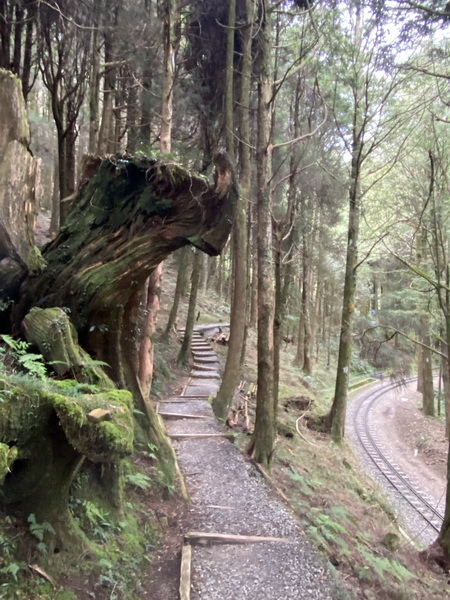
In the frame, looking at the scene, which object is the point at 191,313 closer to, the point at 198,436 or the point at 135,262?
the point at 198,436

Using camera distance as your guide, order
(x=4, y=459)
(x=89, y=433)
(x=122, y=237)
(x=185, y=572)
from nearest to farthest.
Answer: (x=4, y=459)
(x=89, y=433)
(x=185, y=572)
(x=122, y=237)

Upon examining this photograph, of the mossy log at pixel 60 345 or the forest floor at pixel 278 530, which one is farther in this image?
the forest floor at pixel 278 530

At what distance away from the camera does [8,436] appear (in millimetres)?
2668

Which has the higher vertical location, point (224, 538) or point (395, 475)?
point (224, 538)

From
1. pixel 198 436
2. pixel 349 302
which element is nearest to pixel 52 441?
pixel 198 436

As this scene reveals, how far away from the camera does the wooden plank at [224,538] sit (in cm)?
459

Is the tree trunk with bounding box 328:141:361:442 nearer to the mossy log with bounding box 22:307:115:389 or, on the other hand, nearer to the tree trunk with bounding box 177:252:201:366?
the tree trunk with bounding box 177:252:201:366

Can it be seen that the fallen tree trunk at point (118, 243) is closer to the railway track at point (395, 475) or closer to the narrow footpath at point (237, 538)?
the narrow footpath at point (237, 538)

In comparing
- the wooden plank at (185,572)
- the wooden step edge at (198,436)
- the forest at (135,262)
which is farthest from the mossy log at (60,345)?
the wooden step edge at (198,436)

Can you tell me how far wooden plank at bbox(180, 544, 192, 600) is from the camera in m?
3.71

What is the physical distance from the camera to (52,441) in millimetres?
3031

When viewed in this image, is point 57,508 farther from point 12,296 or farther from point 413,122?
point 413,122

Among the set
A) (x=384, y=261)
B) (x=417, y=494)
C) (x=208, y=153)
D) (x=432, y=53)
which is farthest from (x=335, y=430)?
(x=384, y=261)

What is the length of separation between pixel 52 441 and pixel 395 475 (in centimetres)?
1394
